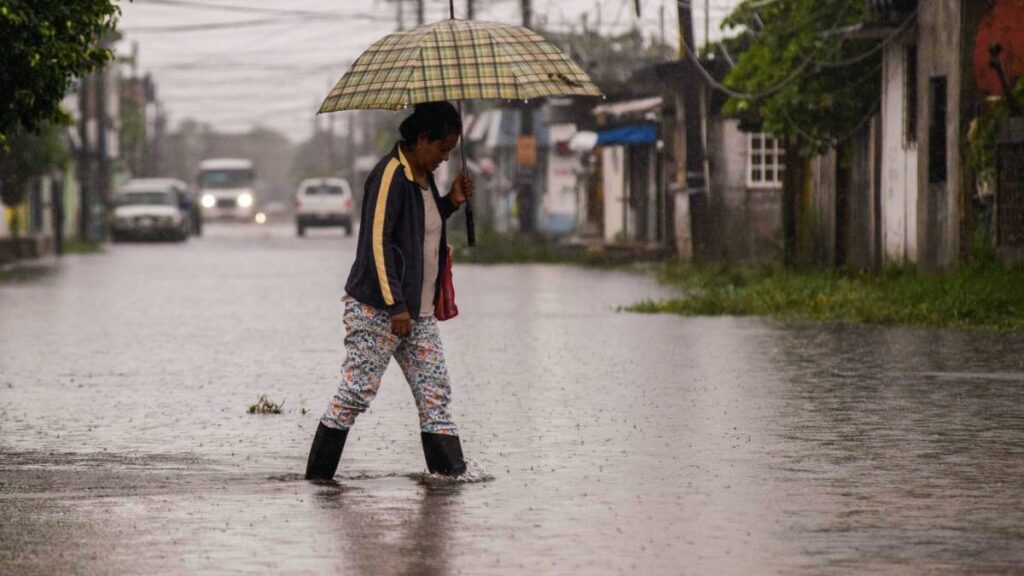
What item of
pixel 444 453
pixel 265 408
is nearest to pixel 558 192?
pixel 265 408

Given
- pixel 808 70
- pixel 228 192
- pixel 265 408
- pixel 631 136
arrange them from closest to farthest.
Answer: pixel 265 408 → pixel 808 70 → pixel 631 136 → pixel 228 192

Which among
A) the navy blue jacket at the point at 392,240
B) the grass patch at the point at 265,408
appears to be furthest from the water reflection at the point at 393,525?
the grass patch at the point at 265,408

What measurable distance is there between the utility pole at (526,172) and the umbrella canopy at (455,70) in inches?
Answer: 1630

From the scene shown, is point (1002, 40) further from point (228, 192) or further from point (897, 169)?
point (228, 192)

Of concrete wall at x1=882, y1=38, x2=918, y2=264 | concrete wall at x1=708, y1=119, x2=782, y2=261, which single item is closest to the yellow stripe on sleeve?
concrete wall at x1=882, y1=38, x2=918, y2=264

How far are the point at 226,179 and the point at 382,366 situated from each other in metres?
86.1

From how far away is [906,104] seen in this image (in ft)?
92.0

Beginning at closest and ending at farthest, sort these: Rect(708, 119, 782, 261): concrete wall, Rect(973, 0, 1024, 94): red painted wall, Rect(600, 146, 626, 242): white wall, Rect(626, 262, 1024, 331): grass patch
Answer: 1. Rect(626, 262, 1024, 331): grass patch
2. Rect(973, 0, 1024, 94): red painted wall
3. Rect(708, 119, 782, 261): concrete wall
4. Rect(600, 146, 626, 242): white wall

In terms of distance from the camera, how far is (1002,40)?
23.7 metres

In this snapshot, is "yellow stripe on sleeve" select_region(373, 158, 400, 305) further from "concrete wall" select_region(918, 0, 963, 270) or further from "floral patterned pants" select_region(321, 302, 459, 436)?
"concrete wall" select_region(918, 0, 963, 270)

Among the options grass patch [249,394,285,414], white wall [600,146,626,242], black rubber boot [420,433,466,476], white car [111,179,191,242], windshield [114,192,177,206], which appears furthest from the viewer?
windshield [114,192,177,206]

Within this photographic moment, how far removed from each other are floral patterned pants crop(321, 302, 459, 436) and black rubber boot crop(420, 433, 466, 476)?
3 cm

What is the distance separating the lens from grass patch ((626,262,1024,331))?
2059 centimetres

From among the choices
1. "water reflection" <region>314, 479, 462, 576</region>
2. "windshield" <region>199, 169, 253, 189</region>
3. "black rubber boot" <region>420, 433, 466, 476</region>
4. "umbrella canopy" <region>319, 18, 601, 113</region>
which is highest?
"umbrella canopy" <region>319, 18, 601, 113</region>
